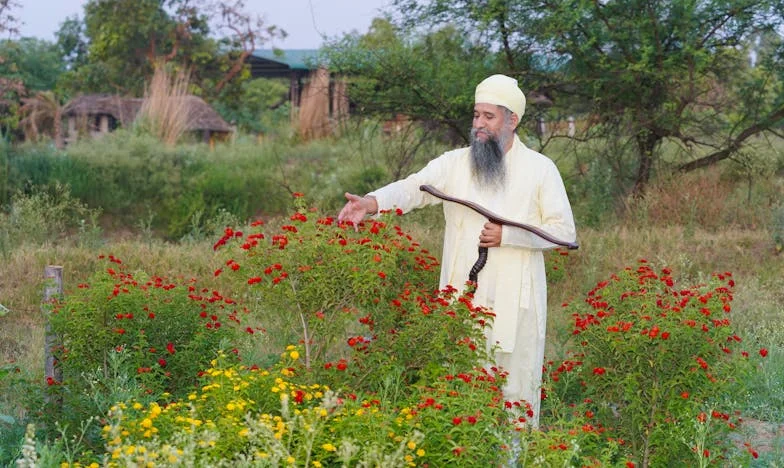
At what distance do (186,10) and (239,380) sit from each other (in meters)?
28.2

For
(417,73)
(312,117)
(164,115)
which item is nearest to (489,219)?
(417,73)

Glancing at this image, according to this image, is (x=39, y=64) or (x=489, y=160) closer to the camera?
(x=489, y=160)

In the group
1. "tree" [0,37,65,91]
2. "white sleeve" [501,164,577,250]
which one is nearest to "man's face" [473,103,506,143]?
"white sleeve" [501,164,577,250]

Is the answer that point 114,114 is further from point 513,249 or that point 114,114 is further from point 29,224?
point 513,249

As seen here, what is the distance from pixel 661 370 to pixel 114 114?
2316 centimetres

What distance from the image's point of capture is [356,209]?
4.54 m

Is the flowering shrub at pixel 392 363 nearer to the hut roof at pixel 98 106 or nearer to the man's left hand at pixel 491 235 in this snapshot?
the man's left hand at pixel 491 235

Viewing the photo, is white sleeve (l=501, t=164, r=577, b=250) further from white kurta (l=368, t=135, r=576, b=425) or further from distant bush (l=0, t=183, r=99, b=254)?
distant bush (l=0, t=183, r=99, b=254)

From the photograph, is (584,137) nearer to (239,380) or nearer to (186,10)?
(239,380)

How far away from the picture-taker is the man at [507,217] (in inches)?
185

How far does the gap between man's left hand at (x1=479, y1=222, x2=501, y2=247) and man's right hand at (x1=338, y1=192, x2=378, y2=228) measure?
0.49 m

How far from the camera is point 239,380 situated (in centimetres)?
404

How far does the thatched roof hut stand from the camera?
2361 centimetres

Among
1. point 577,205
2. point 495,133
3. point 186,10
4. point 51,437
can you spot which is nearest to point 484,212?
point 495,133
